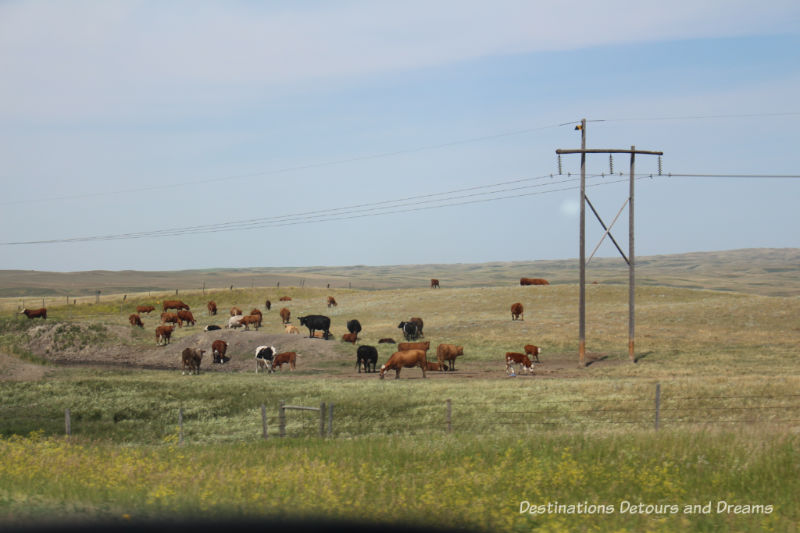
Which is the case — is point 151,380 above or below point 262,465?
below

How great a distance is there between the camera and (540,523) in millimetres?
9227

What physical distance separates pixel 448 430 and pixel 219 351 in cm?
2991

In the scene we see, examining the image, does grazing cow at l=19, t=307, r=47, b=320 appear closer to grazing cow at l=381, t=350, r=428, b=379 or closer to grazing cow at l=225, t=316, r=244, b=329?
grazing cow at l=225, t=316, r=244, b=329

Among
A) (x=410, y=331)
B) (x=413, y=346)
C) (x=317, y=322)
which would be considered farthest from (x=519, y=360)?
(x=317, y=322)

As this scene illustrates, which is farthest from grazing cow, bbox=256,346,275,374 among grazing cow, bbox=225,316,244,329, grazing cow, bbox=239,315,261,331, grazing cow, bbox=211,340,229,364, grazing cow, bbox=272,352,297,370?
grazing cow, bbox=225,316,244,329

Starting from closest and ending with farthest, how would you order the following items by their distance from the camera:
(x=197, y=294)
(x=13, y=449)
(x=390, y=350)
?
(x=13, y=449) → (x=390, y=350) → (x=197, y=294)

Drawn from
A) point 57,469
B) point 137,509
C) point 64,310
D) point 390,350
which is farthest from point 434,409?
point 64,310

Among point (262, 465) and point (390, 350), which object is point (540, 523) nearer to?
point (262, 465)

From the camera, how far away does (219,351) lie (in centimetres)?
4678

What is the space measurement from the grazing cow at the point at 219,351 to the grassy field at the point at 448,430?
1.08 m

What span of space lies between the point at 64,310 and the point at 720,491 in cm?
8560

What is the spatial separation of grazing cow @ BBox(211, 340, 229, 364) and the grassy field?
1.08 metres

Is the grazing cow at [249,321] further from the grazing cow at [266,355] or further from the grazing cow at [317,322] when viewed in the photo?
the grazing cow at [266,355]

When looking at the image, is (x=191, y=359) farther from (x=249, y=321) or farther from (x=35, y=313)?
(x=35, y=313)
